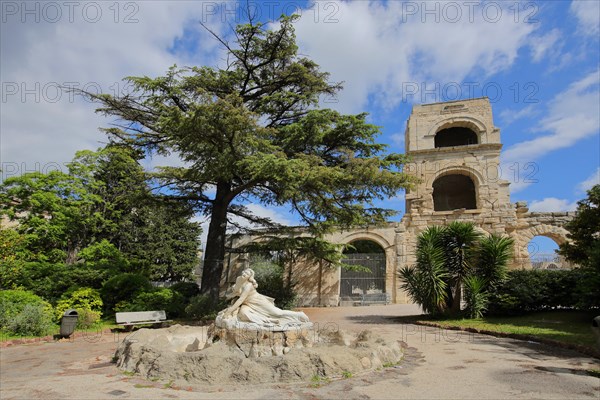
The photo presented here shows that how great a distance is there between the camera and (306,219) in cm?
1356

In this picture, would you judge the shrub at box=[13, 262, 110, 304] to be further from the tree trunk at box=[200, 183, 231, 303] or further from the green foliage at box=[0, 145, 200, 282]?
the tree trunk at box=[200, 183, 231, 303]

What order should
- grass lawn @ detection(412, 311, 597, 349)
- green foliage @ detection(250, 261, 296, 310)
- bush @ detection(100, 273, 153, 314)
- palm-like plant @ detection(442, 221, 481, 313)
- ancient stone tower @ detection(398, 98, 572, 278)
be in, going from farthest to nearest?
ancient stone tower @ detection(398, 98, 572, 278), green foliage @ detection(250, 261, 296, 310), bush @ detection(100, 273, 153, 314), palm-like plant @ detection(442, 221, 481, 313), grass lawn @ detection(412, 311, 597, 349)

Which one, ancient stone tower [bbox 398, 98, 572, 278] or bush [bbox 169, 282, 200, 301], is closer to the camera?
bush [bbox 169, 282, 200, 301]

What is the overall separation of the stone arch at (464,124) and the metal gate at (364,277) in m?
8.75

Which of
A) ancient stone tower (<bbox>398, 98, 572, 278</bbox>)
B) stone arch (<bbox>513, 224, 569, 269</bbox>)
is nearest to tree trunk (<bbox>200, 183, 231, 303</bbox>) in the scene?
ancient stone tower (<bbox>398, 98, 572, 278</bbox>)

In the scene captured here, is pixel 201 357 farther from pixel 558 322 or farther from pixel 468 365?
pixel 558 322

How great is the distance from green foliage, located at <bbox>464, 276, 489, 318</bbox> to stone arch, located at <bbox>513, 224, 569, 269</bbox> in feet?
→ 30.2

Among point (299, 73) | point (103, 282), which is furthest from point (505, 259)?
point (103, 282)

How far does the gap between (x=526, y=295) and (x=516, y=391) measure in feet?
25.1

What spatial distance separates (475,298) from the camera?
11.0 meters

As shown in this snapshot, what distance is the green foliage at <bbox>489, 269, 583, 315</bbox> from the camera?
35.2ft

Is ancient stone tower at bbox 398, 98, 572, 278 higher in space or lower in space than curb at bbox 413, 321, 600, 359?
A: higher

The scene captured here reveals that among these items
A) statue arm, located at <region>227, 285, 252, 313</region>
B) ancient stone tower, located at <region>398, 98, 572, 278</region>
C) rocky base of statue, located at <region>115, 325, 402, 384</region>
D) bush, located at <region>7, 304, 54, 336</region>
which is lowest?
bush, located at <region>7, 304, 54, 336</region>

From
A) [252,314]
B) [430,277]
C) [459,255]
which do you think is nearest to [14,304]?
[252,314]
